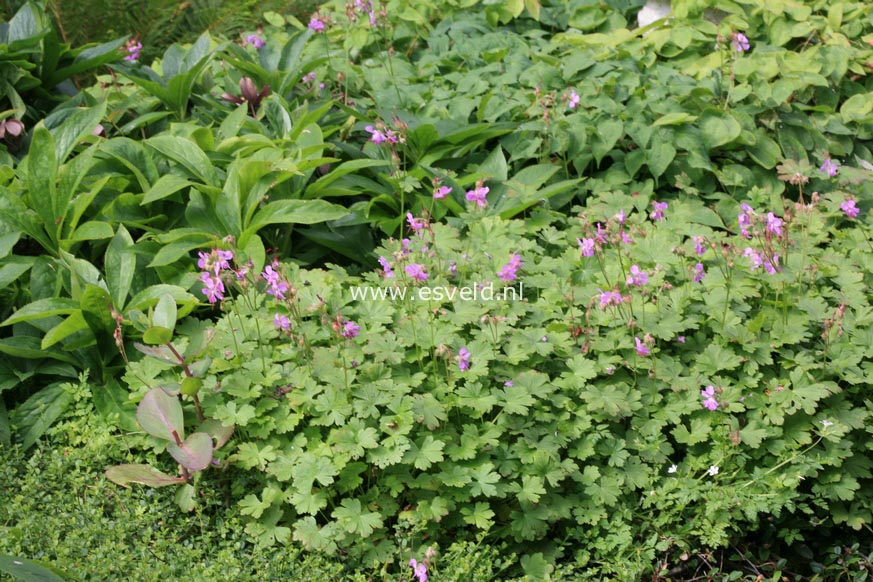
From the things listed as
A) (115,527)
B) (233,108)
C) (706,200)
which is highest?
(233,108)

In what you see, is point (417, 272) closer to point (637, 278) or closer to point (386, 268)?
point (386, 268)

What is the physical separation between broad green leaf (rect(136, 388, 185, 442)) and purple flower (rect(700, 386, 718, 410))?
149cm

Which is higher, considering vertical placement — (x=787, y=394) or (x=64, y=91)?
(x=64, y=91)

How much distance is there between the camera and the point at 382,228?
3.42m

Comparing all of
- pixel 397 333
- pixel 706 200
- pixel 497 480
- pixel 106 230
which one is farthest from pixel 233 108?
pixel 497 480

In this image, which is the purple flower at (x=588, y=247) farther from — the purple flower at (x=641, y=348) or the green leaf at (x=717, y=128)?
the green leaf at (x=717, y=128)

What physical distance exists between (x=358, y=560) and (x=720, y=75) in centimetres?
278

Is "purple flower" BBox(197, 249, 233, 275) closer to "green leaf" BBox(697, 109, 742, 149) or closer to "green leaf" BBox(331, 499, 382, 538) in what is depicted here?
"green leaf" BBox(331, 499, 382, 538)

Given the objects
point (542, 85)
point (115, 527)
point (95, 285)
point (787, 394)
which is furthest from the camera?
point (542, 85)

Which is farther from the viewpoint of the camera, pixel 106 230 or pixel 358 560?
pixel 106 230

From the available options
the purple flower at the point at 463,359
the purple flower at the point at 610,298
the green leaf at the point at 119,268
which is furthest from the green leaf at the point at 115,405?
the purple flower at the point at 610,298

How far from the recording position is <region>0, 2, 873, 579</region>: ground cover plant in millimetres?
2527

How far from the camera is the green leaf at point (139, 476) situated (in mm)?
2527

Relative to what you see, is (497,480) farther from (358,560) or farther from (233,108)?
(233,108)
